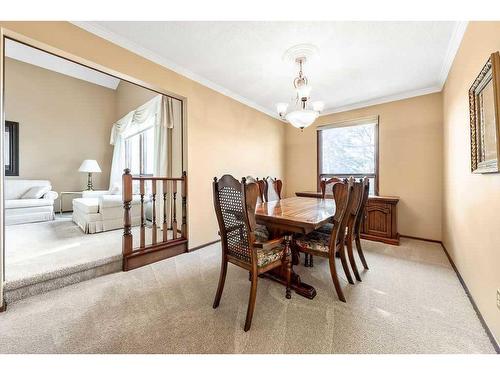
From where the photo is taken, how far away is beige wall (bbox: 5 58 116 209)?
4.61m

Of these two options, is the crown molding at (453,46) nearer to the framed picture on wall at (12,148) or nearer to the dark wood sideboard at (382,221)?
the dark wood sideboard at (382,221)

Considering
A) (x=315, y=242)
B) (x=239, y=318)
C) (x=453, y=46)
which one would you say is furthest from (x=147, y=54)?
(x=453, y=46)

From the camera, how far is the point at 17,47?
4.26 m

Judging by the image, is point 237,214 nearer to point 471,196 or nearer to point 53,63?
point 471,196

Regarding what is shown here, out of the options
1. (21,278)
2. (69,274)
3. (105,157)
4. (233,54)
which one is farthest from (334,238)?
(105,157)

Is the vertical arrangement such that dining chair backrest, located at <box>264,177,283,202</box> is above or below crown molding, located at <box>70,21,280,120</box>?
below

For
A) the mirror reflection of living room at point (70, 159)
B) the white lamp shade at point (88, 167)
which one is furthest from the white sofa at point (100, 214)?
the white lamp shade at point (88, 167)

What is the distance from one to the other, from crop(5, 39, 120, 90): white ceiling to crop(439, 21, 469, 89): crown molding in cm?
561

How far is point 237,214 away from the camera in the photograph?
1465 mm

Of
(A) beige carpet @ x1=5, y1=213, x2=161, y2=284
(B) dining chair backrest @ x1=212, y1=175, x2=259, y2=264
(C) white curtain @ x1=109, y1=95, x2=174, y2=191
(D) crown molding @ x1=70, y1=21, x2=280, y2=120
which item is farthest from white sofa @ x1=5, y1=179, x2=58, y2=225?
(B) dining chair backrest @ x1=212, y1=175, x2=259, y2=264

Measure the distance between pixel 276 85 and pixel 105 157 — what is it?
5.28 m

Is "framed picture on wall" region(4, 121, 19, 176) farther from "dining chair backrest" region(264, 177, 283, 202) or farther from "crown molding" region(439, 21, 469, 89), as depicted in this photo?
"crown molding" region(439, 21, 469, 89)

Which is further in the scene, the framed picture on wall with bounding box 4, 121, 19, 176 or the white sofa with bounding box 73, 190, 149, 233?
the framed picture on wall with bounding box 4, 121, 19, 176
